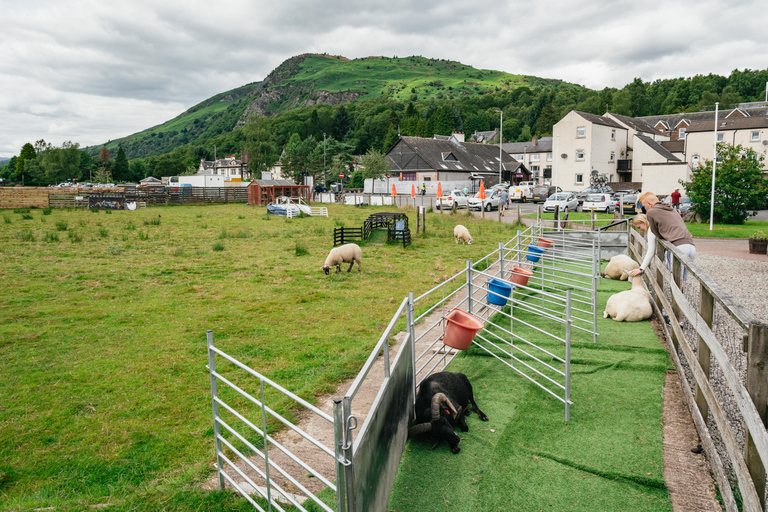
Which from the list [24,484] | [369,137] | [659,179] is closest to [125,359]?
[24,484]

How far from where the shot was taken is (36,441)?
16.7ft

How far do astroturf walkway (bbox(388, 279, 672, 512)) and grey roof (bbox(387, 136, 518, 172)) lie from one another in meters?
57.2

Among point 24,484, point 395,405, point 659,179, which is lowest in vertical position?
point 24,484

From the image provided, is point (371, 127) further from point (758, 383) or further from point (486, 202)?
point (758, 383)

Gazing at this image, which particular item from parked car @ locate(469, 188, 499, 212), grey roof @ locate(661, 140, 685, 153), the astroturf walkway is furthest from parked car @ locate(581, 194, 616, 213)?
grey roof @ locate(661, 140, 685, 153)

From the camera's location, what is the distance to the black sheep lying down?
4752 mm

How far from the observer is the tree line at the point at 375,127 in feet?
259

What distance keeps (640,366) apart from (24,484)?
7.18m

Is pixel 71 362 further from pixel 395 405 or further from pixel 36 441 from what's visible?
pixel 395 405

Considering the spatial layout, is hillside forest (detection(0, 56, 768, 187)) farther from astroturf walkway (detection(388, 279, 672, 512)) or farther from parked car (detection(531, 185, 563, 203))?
astroturf walkway (detection(388, 279, 672, 512))

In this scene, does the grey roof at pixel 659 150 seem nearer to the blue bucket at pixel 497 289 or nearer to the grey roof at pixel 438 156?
the grey roof at pixel 438 156

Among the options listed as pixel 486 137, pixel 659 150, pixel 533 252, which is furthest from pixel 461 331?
pixel 486 137

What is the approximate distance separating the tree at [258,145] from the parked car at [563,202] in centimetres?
5300

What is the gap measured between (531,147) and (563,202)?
5114 centimetres
